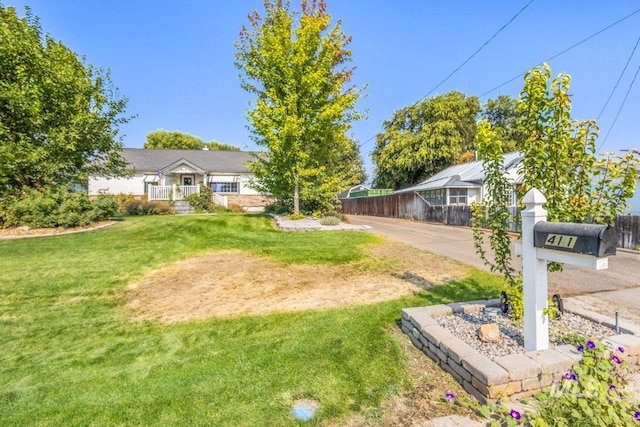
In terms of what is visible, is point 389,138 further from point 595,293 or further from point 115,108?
point 595,293

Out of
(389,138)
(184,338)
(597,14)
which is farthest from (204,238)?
(389,138)

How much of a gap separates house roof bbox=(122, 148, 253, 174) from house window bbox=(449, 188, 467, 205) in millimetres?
15596

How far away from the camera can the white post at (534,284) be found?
2.74 metres

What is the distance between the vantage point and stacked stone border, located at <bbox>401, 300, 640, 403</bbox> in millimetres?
2352

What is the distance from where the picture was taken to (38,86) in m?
11.0

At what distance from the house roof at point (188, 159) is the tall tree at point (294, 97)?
13423mm

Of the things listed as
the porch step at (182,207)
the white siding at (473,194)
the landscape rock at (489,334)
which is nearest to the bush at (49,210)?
the porch step at (182,207)

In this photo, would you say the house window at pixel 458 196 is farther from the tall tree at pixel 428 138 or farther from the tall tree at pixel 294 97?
the tall tree at pixel 294 97

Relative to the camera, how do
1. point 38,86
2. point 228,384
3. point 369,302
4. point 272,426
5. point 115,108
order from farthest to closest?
point 115,108
point 38,86
point 369,302
point 228,384
point 272,426

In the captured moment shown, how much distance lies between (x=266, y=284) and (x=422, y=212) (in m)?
16.2

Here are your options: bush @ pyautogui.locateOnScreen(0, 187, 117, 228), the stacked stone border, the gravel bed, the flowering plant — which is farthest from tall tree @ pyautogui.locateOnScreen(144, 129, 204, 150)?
the flowering plant

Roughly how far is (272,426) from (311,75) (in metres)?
11.5

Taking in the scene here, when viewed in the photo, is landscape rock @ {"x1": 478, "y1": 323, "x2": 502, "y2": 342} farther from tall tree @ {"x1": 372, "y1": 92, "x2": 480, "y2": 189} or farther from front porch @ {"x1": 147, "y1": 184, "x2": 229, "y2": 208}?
tall tree @ {"x1": 372, "y1": 92, "x2": 480, "y2": 189}

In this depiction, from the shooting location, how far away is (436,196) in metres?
22.8
